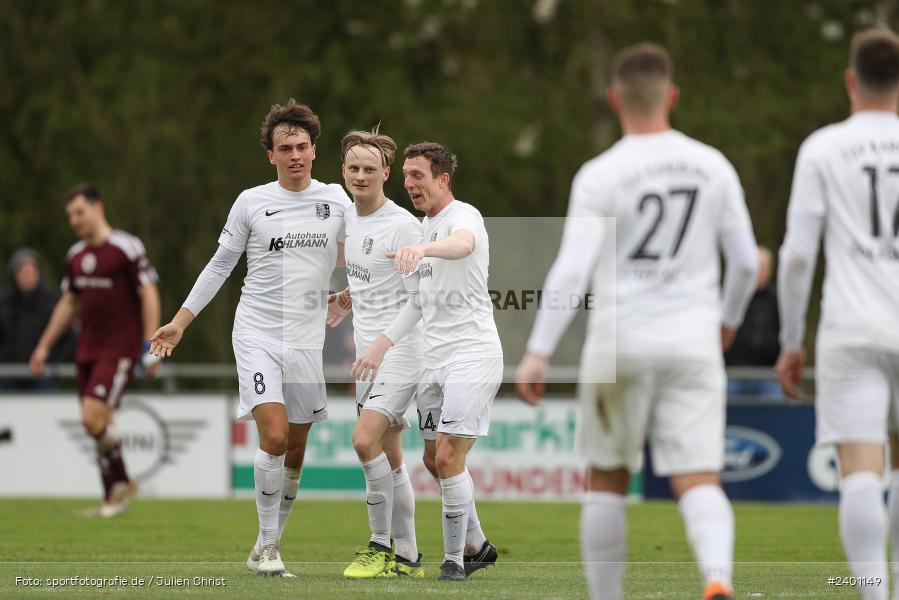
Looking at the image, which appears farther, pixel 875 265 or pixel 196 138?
pixel 196 138

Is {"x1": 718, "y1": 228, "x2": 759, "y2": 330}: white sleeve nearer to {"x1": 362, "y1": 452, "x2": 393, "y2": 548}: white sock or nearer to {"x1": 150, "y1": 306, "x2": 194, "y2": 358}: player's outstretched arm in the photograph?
{"x1": 362, "y1": 452, "x2": 393, "y2": 548}: white sock

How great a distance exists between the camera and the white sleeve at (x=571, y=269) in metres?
6.03

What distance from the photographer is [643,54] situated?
20.4 ft

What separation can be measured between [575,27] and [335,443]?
42.8 feet

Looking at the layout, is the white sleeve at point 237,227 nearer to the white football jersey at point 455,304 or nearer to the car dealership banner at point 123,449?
the white football jersey at point 455,304

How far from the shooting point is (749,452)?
17.4 meters

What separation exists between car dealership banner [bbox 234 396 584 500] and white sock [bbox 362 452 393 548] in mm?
7846

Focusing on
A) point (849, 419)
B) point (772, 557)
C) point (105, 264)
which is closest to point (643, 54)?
point (849, 419)

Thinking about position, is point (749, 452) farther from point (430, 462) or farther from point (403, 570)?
point (403, 570)

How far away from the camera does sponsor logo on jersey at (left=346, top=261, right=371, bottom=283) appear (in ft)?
30.8

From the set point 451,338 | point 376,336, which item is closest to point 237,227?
point 376,336

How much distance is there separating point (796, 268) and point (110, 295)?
896cm

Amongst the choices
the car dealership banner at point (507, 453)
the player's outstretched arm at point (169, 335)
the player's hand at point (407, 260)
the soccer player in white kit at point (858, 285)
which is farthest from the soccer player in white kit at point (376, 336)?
the car dealership banner at point (507, 453)

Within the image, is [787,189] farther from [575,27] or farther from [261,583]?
[261,583]
